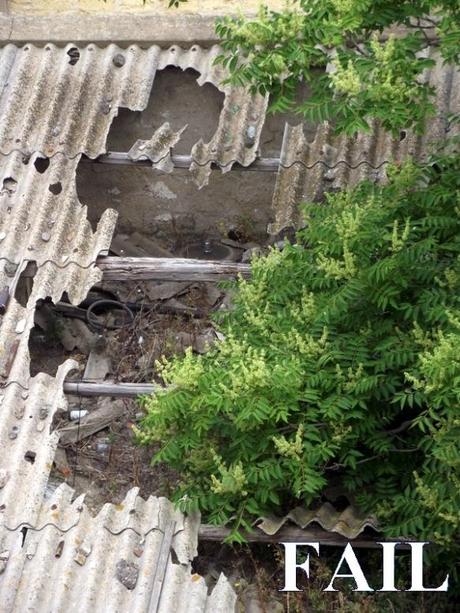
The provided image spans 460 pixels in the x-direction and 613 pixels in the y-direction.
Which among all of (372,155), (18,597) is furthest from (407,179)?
(18,597)

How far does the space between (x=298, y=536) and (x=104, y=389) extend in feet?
5.02

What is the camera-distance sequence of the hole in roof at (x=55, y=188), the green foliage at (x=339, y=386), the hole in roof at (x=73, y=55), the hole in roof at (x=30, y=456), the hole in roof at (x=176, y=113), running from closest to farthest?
the green foliage at (x=339, y=386), the hole in roof at (x=30, y=456), the hole in roof at (x=55, y=188), the hole in roof at (x=176, y=113), the hole in roof at (x=73, y=55)

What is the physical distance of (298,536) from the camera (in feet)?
23.7

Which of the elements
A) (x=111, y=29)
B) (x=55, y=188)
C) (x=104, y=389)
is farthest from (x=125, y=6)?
(x=104, y=389)

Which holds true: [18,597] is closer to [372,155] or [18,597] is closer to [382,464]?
[382,464]

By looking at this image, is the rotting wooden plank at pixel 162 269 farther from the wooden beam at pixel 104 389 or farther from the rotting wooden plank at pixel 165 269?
the wooden beam at pixel 104 389

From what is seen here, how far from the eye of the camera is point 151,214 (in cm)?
979

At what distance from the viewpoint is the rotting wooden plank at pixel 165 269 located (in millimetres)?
8352

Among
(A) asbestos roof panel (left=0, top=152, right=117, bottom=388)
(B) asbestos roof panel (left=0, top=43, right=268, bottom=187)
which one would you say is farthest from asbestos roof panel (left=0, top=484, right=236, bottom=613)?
(B) asbestos roof panel (left=0, top=43, right=268, bottom=187)

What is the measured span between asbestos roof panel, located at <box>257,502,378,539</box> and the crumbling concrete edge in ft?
13.1

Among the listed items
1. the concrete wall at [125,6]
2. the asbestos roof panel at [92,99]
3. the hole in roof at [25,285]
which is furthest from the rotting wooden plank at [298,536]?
the concrete wall at [125,6]

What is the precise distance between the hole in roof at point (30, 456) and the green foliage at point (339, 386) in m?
0.67

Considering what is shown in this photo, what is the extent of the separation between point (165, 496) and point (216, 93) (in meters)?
3.50

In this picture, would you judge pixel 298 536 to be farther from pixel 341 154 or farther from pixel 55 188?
pixel 55 188
